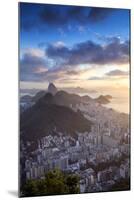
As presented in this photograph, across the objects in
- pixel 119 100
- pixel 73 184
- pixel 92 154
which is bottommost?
pixel 73 184

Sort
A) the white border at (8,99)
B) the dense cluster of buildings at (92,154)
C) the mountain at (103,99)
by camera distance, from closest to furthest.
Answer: the white border at (8,99), the dense cluster of buildings at (92,154), the mountain at (103,99)

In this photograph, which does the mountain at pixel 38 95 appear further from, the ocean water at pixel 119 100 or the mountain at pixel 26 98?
the ocean water at pixel 119 100

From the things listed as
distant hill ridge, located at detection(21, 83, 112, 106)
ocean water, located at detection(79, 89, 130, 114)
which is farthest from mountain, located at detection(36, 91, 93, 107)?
ocean water, located at detection(79, 89, 130, 114)

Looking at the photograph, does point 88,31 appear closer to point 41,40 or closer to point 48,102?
point 41,40

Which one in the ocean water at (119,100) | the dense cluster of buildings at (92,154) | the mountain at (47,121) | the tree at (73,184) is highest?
the ocean water at (119,100)

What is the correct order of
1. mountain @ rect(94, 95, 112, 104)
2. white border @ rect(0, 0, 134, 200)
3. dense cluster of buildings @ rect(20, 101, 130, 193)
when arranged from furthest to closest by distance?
mountain @ rect(94, 95, 112, 104), dense cluster of buildings @ rect(20, 101, 130, 193), white border @ rect(0, 0, 134, 200)

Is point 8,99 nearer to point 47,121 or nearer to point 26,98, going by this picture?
point 26,98

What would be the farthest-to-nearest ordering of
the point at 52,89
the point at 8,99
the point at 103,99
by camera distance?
1. the point at 103,99
2. the point at 52,89
3. the point at 8,99

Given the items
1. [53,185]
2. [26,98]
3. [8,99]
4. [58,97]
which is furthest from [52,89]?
[53,185]

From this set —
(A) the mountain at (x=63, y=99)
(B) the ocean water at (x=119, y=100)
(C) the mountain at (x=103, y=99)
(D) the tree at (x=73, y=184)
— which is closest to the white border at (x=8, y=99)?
(A) the mountain at (x=63, y=99)

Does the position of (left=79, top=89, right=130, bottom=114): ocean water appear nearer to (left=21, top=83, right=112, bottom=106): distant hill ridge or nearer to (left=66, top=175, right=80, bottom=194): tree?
(left=21, top=83, right=112, bottom=106): distant hill ridge
